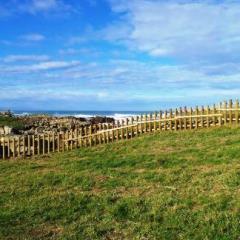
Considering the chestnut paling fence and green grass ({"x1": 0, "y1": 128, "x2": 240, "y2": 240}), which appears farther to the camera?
the chestnut paling fence

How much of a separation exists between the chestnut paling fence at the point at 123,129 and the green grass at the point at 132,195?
3651 millimetres

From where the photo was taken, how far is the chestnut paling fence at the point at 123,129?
23609mm

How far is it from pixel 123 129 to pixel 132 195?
12462mm

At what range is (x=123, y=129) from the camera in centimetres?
Result: 2500

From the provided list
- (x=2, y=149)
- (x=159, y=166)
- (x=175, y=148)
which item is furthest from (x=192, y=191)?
(x=2, y=149)

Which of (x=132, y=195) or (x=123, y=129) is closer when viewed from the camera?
(x=132, y=195)

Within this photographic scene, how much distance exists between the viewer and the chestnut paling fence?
23.6 metres

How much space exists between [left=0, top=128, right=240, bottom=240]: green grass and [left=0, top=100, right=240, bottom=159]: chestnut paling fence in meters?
3.65

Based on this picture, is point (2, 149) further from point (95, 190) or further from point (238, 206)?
point (238, 206)

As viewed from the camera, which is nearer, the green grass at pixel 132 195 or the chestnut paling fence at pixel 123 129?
the green grass at pixel 132 195

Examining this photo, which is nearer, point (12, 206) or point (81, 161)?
point (12, 206)

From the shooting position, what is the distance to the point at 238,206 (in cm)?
1073

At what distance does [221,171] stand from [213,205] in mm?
2986

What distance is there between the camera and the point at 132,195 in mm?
12617
